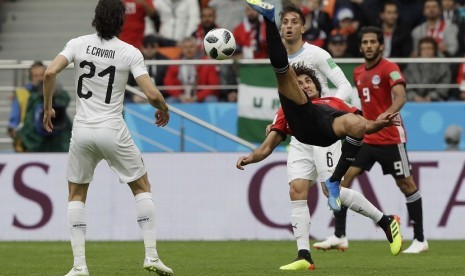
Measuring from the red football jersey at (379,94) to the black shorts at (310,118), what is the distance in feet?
11.0

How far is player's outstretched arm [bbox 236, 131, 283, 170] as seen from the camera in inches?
439

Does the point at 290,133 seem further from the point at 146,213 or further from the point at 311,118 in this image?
the point at 146,213

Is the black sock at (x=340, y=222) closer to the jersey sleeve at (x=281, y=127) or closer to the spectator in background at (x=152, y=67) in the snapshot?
the jersey sleeve at (x=281, y=127)

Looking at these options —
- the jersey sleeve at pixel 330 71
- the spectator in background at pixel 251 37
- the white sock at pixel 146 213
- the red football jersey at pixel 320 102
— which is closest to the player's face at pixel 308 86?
the red football jersey at pixel 320 102

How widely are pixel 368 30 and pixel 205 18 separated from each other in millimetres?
6037

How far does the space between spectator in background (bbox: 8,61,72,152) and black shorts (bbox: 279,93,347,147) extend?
703 cm

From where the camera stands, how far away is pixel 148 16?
810 inches

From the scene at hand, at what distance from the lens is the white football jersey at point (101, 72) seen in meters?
10.4

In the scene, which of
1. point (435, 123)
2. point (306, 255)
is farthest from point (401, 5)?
point (306, 255)

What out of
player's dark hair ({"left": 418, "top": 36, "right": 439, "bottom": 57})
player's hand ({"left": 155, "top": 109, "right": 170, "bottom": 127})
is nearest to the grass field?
player's hand ({"left": 155, "top": 109, "right": 170, "bottom": 127})

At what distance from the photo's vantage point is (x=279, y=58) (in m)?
10.6

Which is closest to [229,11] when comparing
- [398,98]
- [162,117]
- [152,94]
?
[398,98]

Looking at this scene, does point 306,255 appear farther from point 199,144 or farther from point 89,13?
point 89,13

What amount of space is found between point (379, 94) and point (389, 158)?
0.75 meters
